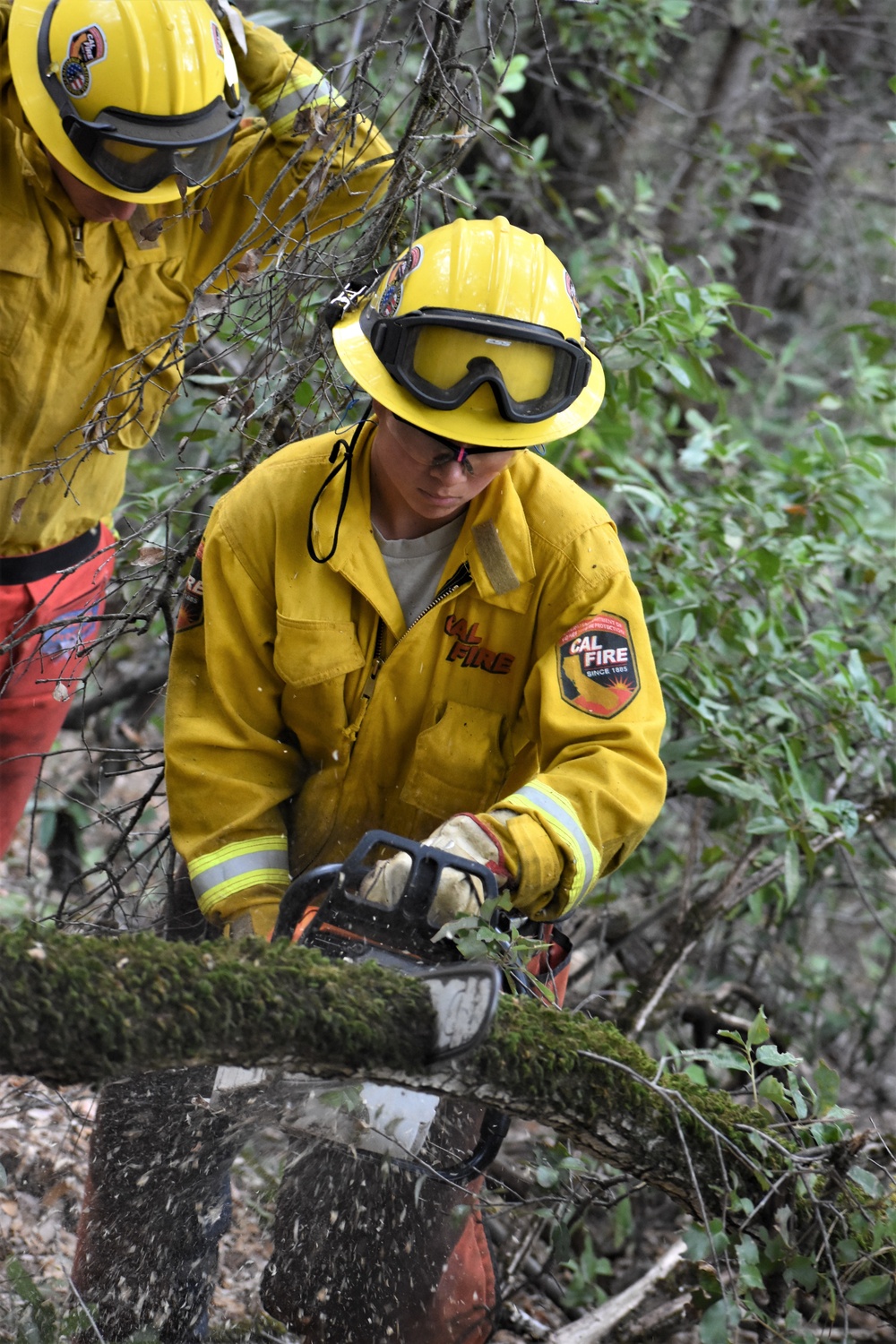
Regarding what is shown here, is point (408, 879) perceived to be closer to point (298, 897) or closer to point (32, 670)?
point (298, 897)

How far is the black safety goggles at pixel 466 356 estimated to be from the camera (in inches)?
84.3

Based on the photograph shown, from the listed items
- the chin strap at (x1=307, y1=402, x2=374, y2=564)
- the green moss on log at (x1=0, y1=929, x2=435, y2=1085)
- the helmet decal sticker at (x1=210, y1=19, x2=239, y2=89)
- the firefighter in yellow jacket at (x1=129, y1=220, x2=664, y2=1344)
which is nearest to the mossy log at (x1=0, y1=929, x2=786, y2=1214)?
the green moss on log at (x1=0, y1=929, x2=435, y2=1085)

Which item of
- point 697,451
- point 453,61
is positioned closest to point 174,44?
Answer: point 453,61

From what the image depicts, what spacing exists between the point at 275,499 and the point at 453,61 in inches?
41.4

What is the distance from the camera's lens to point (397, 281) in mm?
2287

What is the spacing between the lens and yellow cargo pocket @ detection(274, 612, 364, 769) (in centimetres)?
238

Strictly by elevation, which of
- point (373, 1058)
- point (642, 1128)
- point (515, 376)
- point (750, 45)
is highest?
point (750, 45)

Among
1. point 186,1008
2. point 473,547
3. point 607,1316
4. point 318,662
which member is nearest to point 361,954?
point 186,1008

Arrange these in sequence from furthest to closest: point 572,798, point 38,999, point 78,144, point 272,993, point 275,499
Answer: point 78,144 < point 275,499 < point 572,798 < point 272,993 < point 38,999

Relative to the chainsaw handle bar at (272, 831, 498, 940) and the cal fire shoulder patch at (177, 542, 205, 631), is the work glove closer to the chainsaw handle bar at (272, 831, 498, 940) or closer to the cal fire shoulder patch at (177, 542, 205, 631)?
the chainsaw handle bar at (272, 831, 498, 940)

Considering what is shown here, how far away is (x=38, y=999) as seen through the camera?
1409 mm

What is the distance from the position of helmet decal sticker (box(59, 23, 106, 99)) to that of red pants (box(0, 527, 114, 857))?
1185 millimetres

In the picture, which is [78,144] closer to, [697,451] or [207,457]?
[207,457]

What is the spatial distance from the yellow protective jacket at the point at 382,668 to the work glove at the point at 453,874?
0.26 m
